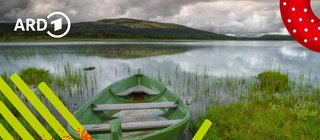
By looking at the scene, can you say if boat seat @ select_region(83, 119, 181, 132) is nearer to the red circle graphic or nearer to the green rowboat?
the green rowboat

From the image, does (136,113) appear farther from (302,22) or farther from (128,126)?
(302,22)

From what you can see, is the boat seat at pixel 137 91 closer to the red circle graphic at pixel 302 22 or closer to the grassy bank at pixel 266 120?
the grassy bank at pixel 266 120

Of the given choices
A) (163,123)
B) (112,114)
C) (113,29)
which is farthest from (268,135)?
(113,29)

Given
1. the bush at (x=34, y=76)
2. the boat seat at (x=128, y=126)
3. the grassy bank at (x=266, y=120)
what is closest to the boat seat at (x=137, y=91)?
the grassy bank at (x=266, y=120)

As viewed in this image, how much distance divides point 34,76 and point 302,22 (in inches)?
586

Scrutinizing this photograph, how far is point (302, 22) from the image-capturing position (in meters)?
3.52

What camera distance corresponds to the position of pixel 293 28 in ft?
11.7

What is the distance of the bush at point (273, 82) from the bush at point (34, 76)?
443 inches

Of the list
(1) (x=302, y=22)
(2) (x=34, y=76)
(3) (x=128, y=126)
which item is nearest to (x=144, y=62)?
(2) (x=34, y=76)

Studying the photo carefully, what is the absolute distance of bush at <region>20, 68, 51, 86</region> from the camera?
49.7 ft

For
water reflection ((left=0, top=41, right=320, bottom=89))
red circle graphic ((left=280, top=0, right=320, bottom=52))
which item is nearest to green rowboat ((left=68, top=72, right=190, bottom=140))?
red circle graphic ((left=280, top=0, right=320, bottom=52))

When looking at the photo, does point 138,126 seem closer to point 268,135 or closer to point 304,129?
point 268,135

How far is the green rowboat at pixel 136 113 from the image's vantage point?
20.3 ft

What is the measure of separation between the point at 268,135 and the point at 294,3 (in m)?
5.14
